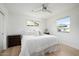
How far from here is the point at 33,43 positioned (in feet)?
4.31

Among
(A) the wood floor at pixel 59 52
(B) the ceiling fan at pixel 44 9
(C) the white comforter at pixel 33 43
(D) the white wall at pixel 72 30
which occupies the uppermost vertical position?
(B) the ceiling fan at pixel 44 9

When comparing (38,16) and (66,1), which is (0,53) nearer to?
(38,16)

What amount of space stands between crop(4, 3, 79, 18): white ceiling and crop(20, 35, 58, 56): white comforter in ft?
1.34

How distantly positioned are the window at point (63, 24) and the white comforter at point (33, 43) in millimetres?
217

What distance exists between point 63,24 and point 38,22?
0.45 meters

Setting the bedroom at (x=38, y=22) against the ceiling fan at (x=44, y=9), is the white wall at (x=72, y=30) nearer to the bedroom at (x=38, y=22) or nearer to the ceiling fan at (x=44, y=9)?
the bedroom at (x=38, y=22)

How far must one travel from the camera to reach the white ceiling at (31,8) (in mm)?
1121

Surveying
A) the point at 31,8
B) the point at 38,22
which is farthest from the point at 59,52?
the point at 31,8

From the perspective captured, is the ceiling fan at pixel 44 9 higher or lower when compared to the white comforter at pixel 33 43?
higher

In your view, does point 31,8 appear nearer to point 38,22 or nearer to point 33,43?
point 38,22

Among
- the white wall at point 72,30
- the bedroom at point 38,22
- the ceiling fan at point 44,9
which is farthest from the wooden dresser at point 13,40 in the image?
the white wall at point 72,30

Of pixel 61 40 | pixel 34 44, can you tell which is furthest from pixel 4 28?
pixel 61 40

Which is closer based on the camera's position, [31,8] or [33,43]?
[31,8]

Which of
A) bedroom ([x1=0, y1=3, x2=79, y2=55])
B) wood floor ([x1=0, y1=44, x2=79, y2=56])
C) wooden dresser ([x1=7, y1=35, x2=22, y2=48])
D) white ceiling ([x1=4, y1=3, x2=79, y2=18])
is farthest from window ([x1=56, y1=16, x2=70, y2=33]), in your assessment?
wooden dresser ([x1=7, y1=35, x2=22, y2=48])
